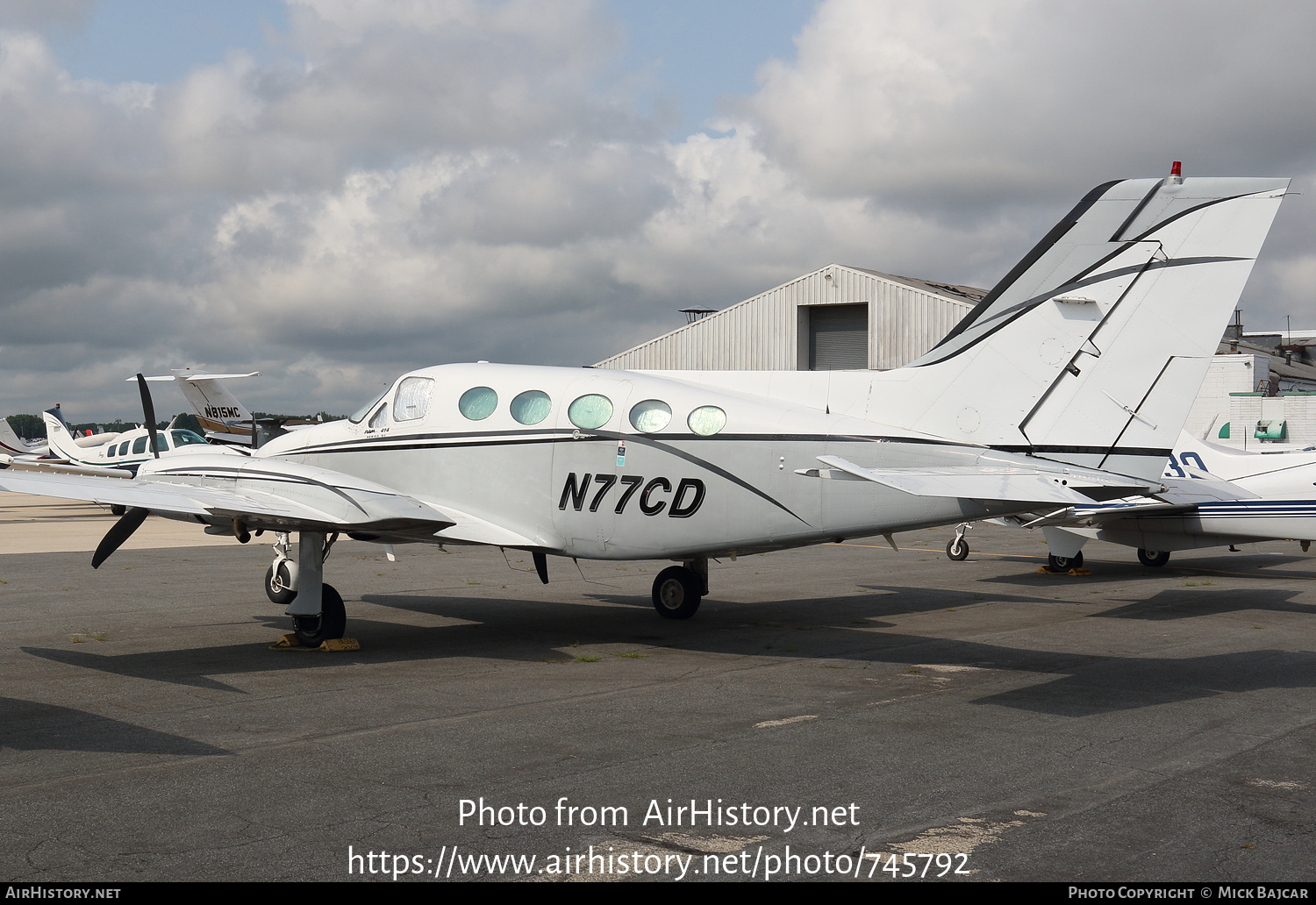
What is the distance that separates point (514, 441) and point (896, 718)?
18.0 feet

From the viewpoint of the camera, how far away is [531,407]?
11891mm

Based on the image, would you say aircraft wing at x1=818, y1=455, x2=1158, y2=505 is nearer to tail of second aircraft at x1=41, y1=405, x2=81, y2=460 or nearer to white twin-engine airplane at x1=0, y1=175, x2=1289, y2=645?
white twin-engine airplane at x1=0, y1=175, x2=1289, y2=645

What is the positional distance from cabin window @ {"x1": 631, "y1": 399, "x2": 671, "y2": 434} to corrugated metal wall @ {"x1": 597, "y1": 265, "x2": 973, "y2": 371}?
27.1 m

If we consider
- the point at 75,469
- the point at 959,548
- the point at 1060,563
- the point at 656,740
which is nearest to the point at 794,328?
the point at 959,548

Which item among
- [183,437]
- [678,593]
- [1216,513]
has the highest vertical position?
[183,437]

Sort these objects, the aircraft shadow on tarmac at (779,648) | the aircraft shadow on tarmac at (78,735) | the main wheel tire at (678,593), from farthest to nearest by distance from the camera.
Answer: the main wheel tire at (678,593), the aircraft shadow on tarmac at (779,648), the aircraft shadow on tarmac at (78,735)

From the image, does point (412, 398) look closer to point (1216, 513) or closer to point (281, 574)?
point (281, 574)

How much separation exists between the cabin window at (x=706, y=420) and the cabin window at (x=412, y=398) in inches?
132

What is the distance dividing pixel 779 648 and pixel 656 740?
4460 millimetres

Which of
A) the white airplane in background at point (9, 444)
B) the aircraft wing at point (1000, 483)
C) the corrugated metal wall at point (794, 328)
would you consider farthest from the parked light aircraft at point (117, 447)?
the aircraft wing at point (1000, 483)

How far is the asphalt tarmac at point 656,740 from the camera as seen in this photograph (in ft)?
17.1

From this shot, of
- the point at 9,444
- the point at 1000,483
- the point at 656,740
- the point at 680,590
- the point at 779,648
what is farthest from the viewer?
the point at 9,444

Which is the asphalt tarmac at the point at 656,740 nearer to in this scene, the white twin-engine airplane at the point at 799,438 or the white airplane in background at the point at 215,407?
the white twin-engine airplane at the point at 799,438
